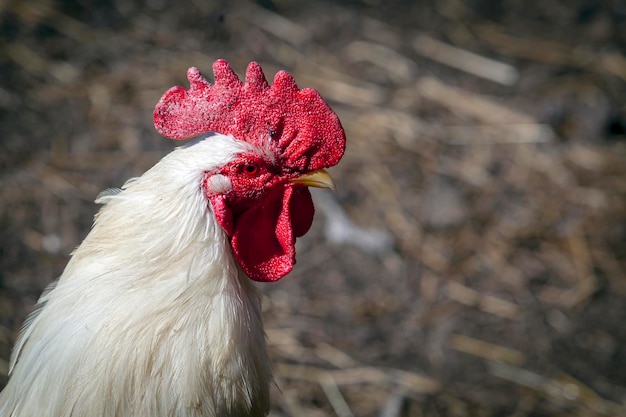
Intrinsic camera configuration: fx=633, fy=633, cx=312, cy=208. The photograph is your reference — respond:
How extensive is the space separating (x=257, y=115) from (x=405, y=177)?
299 centimetres

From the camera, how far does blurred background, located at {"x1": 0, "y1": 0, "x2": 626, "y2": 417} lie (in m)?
4.04

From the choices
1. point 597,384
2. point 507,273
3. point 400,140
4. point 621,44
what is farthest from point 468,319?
point 621,44

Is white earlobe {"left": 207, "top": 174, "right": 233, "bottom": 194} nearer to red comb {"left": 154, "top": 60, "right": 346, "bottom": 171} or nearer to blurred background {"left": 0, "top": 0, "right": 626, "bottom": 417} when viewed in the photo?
red comb {"left": 154, "top": 60, "right": 346, "bottom": 171}

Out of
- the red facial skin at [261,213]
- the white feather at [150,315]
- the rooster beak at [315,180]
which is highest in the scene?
the rooster beak at [315,180]

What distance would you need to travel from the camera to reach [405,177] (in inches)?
196

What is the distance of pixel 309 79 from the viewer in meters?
5.47

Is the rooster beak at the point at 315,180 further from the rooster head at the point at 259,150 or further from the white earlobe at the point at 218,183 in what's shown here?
the white earlobe at the point at 218,183

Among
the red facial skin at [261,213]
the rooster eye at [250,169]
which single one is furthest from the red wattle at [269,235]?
the rooster eye at [250,169]

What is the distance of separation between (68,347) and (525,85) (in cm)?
462

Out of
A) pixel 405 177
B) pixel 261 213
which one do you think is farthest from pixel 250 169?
pixel 405 177

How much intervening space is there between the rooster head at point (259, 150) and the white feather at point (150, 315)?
57 millimetres

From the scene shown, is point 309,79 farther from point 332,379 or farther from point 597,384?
point 597,384

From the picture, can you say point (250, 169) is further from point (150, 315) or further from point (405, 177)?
point (405, 177)

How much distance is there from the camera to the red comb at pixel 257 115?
210 centimetres
